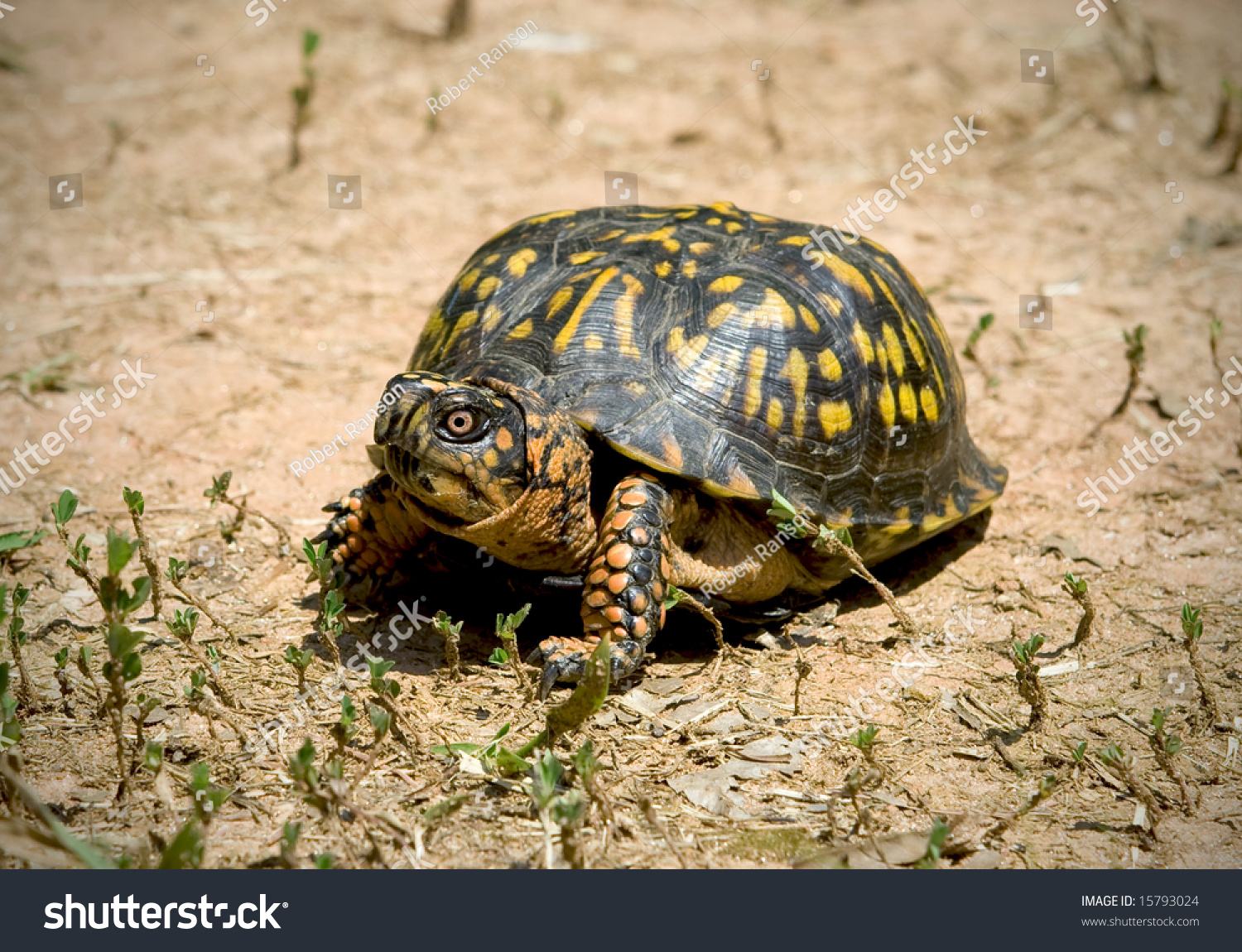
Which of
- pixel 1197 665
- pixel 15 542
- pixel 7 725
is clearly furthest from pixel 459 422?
pixel 1197 665

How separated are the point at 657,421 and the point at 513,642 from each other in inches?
38.8

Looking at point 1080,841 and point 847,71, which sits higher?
point 847,71

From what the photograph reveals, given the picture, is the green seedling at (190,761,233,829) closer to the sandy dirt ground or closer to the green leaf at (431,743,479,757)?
the sandy dirt ground

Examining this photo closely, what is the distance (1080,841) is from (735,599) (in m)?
1.57

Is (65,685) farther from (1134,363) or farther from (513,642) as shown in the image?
(1134,363)

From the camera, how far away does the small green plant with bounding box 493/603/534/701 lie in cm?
356

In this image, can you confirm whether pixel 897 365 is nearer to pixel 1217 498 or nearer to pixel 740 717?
pixel 740 717

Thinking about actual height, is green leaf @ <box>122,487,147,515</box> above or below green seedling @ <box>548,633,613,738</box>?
above

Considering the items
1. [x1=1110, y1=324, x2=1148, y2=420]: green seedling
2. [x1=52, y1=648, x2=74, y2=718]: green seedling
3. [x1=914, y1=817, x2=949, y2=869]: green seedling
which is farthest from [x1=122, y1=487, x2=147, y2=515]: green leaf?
[x1=1110, y1=324, x2=1148, y2=420]: green seedling

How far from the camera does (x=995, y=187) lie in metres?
8.70

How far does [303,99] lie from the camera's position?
26.9 ft

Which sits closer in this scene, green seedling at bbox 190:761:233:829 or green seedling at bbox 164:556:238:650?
green seedling at bbox 190:761:233:829
